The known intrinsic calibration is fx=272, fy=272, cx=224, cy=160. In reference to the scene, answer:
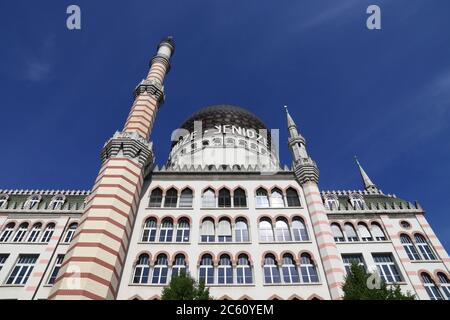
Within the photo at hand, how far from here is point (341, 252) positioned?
760 inches

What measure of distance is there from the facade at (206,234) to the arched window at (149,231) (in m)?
0.07

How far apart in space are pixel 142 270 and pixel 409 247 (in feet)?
61.7

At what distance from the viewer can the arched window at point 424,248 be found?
19406 millimetres

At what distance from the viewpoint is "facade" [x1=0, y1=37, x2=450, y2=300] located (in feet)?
52.3

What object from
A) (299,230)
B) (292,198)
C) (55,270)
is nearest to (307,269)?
(299,230)

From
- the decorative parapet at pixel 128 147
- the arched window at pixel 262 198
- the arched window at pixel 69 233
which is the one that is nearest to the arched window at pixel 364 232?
the arched window at pixel 262 198

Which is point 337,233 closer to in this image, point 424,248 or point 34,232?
point 424,248

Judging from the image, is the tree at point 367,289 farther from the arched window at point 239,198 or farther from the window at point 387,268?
the arched window at point 239,198

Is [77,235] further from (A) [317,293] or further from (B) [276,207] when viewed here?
(A) [317,293]

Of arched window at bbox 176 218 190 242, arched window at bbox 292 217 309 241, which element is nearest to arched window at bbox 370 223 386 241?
arched window at bbox 292 217 309 241

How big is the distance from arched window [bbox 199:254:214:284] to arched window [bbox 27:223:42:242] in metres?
13.7

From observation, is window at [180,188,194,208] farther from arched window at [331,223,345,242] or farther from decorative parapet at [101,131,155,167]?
arched window at [331,223,345,242]

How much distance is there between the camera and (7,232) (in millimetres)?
21469
